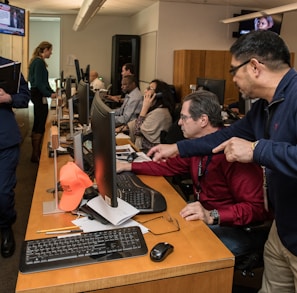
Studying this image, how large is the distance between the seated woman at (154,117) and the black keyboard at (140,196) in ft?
5.04

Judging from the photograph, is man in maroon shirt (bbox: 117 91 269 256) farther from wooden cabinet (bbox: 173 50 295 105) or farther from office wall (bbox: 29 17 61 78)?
office wall (bbox: 29 17 61 78)

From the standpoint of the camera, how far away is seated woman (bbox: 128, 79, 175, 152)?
3557 millimetres

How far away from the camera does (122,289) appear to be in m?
1.20

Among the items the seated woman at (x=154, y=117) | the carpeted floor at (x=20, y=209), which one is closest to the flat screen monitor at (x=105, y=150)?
the carpeted floor at (x=20, y=209)

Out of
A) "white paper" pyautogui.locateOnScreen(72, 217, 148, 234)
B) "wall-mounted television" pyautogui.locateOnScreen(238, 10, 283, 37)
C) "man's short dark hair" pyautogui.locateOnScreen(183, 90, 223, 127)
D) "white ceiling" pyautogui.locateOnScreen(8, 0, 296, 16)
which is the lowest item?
"white paper" pyautogui.locateOnScreen(72, 217, 148, 234)

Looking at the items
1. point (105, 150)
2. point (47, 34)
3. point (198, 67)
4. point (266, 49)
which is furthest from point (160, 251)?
point (47, 34)

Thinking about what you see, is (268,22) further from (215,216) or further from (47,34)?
(47,34)

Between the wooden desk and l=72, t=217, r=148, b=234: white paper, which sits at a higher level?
l=72, t=217, r=148, b=234: white paper

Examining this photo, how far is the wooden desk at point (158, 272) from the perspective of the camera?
1.15 m

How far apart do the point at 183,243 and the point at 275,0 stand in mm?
6424

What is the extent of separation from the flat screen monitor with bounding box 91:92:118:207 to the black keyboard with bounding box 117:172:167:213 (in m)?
0.32

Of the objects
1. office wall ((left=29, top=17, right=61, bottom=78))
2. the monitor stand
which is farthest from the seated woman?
office wall ((left=29, top=17, right=61, bottom=78))

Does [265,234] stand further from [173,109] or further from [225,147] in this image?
[173,109]

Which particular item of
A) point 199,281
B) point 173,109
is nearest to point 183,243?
point 199,281
